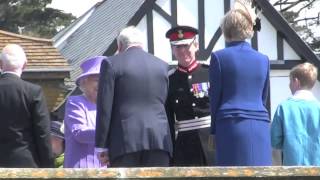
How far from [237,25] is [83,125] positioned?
1408 millimetres

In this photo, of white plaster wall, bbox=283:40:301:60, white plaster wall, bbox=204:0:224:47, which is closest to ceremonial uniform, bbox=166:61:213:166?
white plaster wall, bbox=204:0:224:47

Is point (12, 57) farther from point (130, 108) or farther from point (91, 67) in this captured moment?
point (130, 108)

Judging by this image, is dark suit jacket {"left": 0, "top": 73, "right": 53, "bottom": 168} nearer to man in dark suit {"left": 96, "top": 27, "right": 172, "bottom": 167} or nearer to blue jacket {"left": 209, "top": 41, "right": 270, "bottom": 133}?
man in dark suit {"left": 96, "top": 27, "right": 172, "bottom": 167}

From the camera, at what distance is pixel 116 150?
5840 mm

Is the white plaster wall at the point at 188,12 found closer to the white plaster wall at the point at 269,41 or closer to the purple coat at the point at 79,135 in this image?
the white plaster wall at the point at 269,41

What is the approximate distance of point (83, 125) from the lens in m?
6.39

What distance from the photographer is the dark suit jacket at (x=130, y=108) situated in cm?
583

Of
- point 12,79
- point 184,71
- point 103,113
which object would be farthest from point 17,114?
point 184,71

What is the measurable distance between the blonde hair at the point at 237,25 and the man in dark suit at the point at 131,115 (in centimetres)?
59

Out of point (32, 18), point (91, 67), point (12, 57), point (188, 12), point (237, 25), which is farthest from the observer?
point (32, 18)

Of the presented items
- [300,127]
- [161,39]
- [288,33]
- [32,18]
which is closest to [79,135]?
[300,127]

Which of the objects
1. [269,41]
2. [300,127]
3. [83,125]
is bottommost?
[269,41]

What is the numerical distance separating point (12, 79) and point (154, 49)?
45.6 ft

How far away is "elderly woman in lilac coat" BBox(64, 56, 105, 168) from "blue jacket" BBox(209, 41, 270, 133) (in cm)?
104
